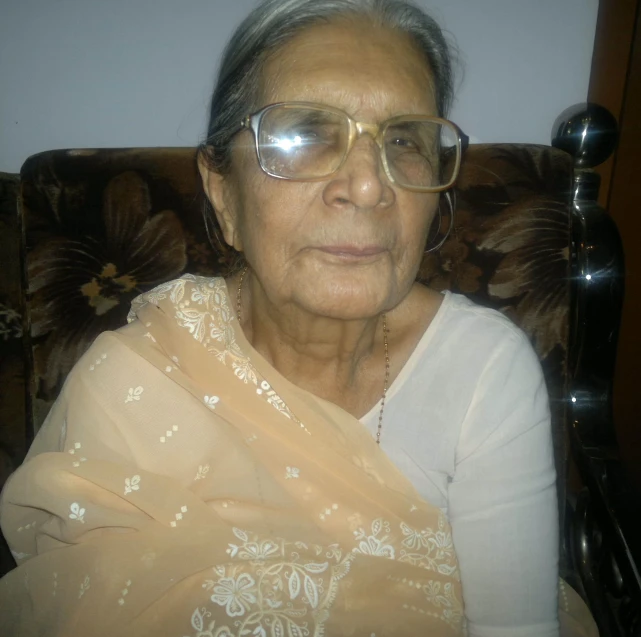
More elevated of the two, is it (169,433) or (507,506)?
(169,433)

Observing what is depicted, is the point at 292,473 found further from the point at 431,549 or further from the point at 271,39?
the point at 271,39

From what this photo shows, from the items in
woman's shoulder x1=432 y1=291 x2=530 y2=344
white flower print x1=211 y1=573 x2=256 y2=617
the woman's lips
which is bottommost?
white flower print x1=211 y1=573 x2=256 y2=617

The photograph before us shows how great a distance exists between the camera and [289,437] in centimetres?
84

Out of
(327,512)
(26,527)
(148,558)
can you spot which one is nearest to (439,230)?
(327,512)

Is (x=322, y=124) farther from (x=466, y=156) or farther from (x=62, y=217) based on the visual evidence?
(x=62, y=217)

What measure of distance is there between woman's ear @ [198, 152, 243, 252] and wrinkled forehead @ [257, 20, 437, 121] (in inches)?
7.0

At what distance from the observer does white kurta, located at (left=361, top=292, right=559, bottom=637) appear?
799mm

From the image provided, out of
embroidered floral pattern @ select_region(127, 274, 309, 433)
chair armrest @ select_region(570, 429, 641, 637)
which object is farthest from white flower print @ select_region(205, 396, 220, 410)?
chair armrest @ select_region(570, 429, 641, 637)

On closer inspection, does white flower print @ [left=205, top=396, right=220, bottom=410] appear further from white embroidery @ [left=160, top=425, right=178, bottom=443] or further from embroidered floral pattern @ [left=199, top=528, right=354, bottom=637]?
embroidered floral pattern @ [left=199, top=528, right=354, bottom=637]

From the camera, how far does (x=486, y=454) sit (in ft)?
2.73

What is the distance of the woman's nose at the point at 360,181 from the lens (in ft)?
2.34

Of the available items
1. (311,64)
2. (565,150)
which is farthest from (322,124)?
(565,150)

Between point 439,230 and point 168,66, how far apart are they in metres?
0.84

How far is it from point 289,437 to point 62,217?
0.68 m
